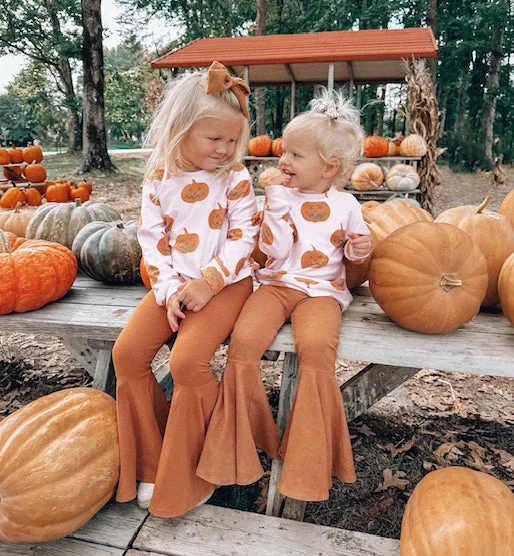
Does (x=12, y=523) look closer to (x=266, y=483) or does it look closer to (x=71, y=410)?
(x=71, y=410)

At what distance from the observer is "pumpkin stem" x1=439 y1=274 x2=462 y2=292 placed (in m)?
1.61

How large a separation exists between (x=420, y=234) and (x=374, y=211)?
25.3 inches

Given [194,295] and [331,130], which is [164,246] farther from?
[331,130]

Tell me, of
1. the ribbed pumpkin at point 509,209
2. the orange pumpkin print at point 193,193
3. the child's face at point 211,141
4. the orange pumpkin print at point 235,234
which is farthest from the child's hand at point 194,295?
the ribbed pumpkin at point 509,209

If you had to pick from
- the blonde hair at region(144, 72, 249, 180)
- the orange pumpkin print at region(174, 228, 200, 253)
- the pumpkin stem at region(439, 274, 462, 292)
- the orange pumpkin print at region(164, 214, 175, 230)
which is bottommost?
the pumpkin stem at region(439, 274, 462, 292)

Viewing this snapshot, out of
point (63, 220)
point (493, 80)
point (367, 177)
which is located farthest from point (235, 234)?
point (493, 80)

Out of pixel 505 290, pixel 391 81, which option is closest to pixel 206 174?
pixel 505 290

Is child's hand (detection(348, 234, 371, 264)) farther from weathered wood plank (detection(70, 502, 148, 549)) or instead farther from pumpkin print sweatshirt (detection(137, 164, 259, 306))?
weathered wood plank (detection(70, 502, 148, 549))

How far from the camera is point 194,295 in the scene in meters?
1.69

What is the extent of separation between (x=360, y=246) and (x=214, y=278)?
56 cm

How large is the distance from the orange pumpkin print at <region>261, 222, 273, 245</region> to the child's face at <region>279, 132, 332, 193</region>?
0.19 meters

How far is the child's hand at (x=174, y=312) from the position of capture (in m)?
1.67

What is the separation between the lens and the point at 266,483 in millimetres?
2098

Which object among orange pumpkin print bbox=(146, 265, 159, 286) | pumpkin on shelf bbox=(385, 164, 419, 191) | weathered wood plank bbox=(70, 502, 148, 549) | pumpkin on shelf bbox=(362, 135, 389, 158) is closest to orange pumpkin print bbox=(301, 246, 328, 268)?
orange pumpkin print bbox=(146, 265, 159, 286)
